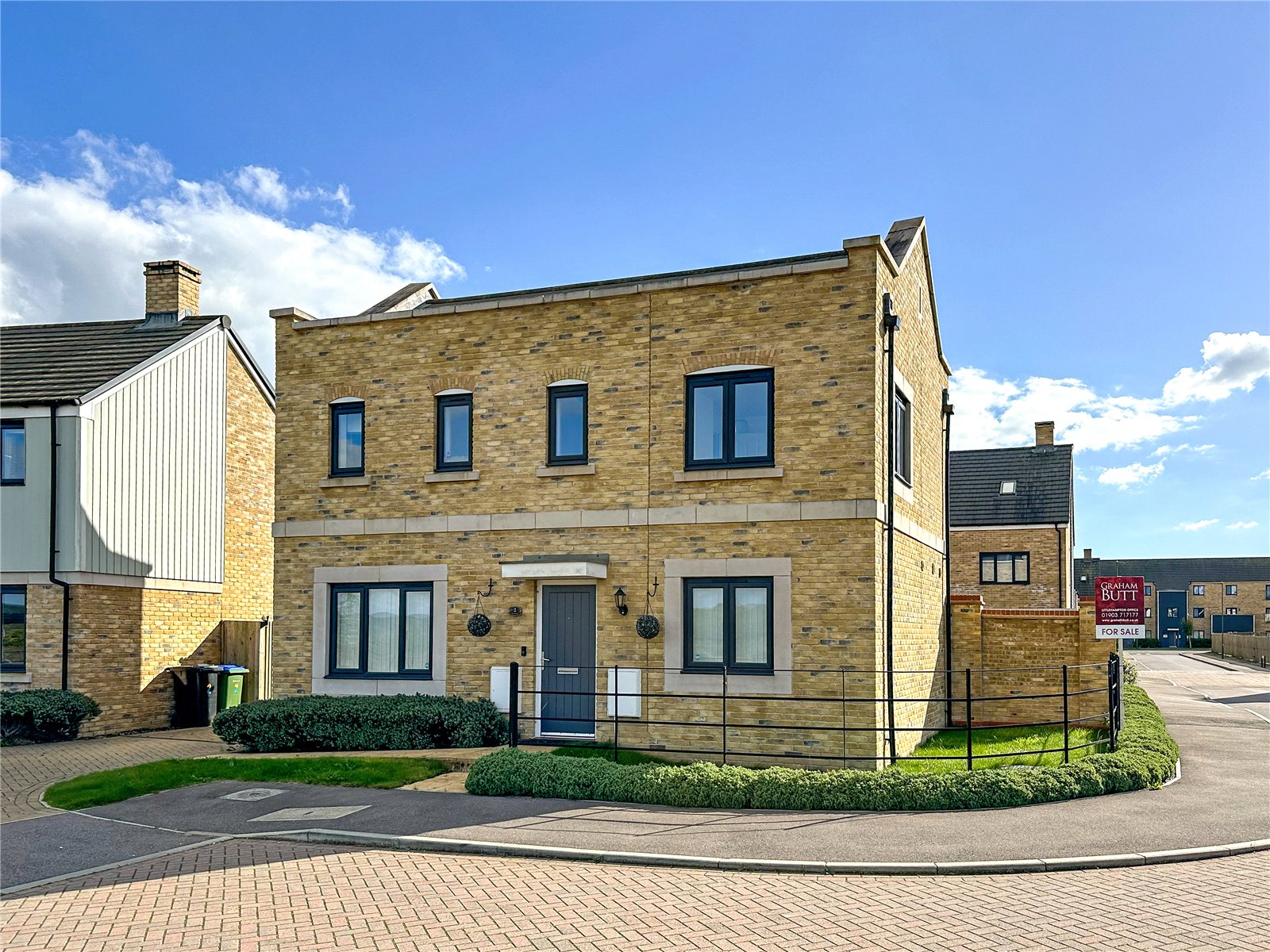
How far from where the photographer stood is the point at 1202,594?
105812 millimetres

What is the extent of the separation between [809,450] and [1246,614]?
105m

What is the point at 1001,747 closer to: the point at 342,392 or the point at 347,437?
the point at 347,437

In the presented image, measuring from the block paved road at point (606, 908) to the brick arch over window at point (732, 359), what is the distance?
26.5ft

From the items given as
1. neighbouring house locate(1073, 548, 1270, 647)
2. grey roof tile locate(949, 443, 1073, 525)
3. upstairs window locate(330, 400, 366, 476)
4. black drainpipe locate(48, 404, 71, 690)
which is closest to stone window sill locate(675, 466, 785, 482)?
upstairs window locate(330, 400, 366, 476)

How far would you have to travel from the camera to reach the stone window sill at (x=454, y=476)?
17.5 m

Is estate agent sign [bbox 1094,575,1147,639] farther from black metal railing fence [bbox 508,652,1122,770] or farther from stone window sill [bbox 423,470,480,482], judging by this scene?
stone window sill [bbox 423,470,480,482]

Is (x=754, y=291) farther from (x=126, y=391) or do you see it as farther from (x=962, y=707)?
(x=126, y=391)

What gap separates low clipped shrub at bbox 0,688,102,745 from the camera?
19078mm

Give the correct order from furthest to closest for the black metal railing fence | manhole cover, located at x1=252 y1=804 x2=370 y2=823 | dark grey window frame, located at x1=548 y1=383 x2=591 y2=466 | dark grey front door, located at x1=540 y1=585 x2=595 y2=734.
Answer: dark grey window frame, located at x1=548 y1=383 x2=591 y2=466
dark grey front door, located at x1=540 y1=585 x2=595 y2=734
the black metal railing fence
manhole cover, located at x1=252 y1=804 x2=370 y2=823

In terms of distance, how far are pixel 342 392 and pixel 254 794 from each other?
7463 millimetres

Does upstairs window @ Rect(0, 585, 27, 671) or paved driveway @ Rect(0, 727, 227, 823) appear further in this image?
upstairs window @ Rect(0, 585, 27, 671)

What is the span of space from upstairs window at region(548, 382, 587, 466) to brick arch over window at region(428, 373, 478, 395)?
1403 millimetres

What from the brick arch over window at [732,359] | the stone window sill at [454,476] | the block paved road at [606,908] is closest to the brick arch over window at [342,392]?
the stone window sill at [454,476]

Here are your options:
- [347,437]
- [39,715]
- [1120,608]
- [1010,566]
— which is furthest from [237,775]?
[1010,566]
